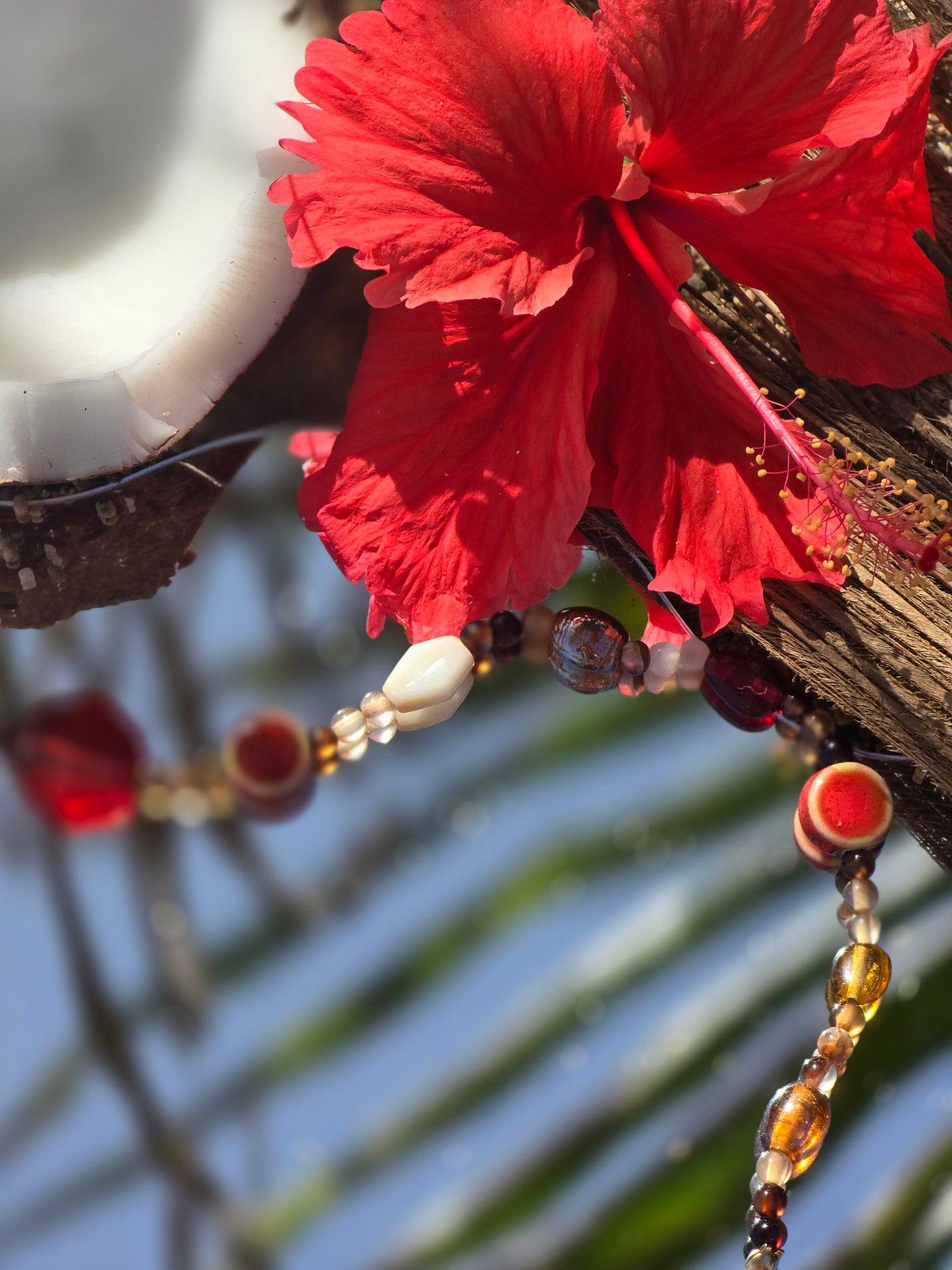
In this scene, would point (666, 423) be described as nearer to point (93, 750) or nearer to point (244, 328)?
point (244, 328)

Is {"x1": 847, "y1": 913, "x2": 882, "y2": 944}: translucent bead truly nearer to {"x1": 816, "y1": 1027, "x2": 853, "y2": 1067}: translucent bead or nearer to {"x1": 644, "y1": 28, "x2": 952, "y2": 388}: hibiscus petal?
{"x1": 816, "y1": 1027, "x2": 853, "y2": 1067}: translucent bead

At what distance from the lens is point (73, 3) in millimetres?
294

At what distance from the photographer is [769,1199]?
27cm

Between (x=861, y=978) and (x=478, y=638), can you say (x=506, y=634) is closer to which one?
(x=478, y=638)

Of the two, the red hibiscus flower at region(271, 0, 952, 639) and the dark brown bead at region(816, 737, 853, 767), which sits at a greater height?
the red hibiscus flower at region(271, 0, 952, 639)

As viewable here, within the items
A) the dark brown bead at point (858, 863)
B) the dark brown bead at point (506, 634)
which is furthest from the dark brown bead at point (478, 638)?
the dark brown bead at point (858, 863)

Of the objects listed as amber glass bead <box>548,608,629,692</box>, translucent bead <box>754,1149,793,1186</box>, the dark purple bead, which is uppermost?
amber glass bead <box>548,608,629,692</box>

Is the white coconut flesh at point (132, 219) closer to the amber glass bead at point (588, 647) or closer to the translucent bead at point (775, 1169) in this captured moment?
the amber glass bead at point (588, 647)

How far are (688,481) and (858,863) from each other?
0.11 metres

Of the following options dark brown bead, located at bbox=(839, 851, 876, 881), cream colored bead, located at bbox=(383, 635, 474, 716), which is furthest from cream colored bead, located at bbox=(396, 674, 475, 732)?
dark brown bead, located at bbox=(839, 851, 876, 881)

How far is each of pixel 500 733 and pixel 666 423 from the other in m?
0.21

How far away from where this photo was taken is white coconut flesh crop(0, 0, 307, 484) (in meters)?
0.24

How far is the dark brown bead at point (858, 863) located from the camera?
0.96 ft

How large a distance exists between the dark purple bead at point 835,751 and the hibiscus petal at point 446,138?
143mm
